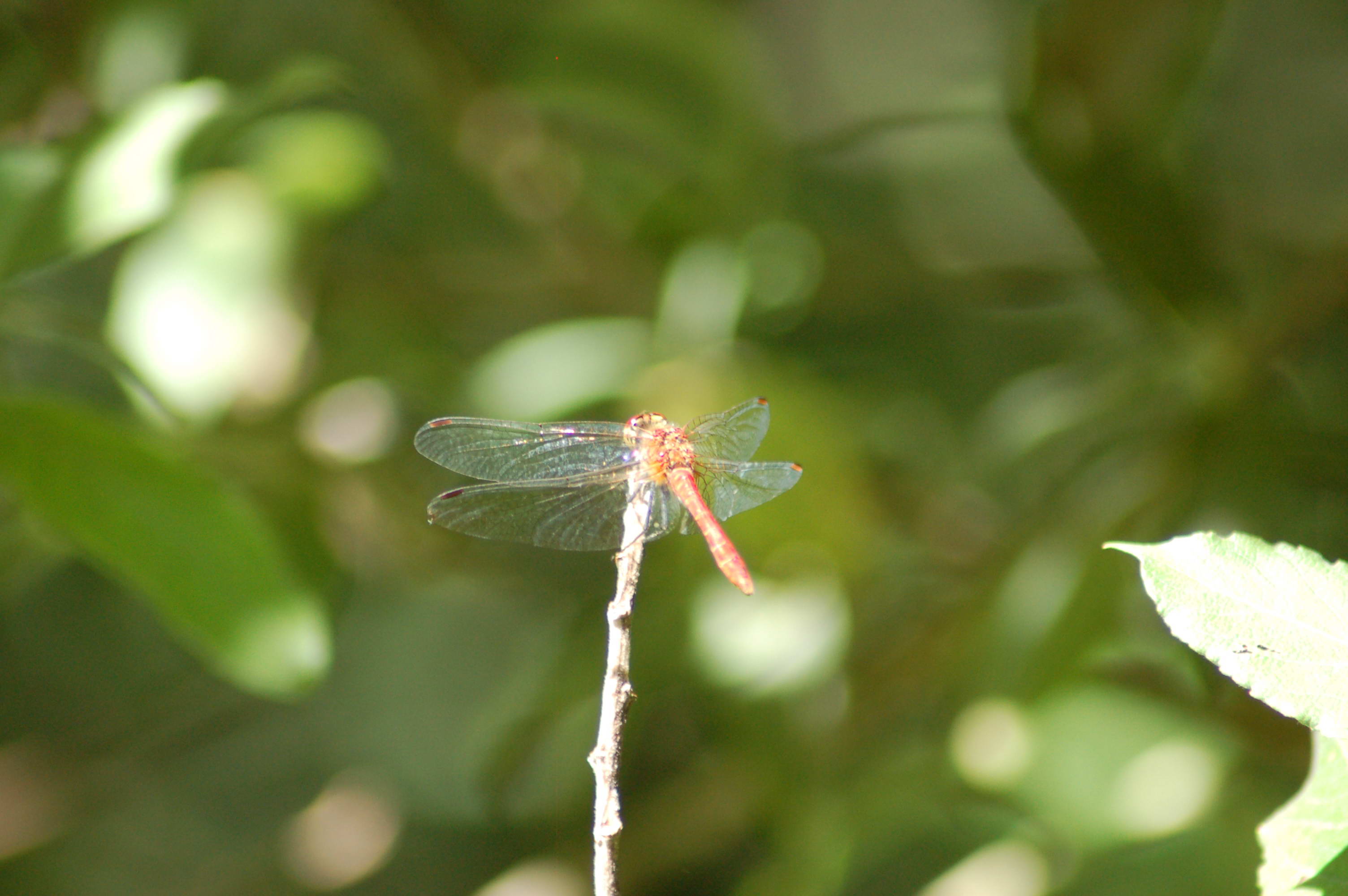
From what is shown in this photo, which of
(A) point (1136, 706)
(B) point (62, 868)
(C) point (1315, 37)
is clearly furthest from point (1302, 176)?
(B) point (62, 868)

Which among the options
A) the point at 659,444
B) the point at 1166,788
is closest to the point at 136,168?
the point at 659,444

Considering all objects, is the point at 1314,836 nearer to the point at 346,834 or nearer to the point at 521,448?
the point at 521,448

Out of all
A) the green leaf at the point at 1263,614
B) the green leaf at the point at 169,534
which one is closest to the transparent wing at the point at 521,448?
the green leaf at the point at 169,534

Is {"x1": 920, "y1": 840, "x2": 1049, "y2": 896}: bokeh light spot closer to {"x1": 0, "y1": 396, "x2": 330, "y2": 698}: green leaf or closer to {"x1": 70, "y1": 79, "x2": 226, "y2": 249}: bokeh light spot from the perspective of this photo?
{"x1": 0, "y1": 396, "x2": 330, "y2": 698}: green leaf

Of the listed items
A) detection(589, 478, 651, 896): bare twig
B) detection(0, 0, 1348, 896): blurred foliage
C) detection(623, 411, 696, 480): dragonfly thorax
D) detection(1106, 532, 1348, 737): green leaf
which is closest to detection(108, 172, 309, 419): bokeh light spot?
detection(0, 0, 1348, 896): blurred foliage

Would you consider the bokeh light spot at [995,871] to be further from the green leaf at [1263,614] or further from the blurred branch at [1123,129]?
the green leaf at [1263,614]

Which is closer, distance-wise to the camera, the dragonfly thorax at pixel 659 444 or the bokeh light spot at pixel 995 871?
the dragonfly thorax at pixel 659 444

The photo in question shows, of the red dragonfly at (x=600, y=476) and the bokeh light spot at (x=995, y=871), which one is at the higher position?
the red dragonfly at (x=600, y=476)
